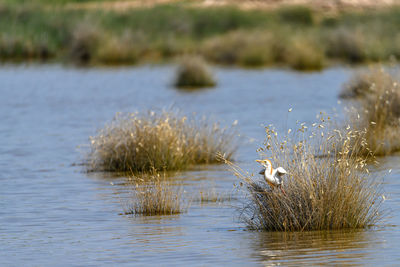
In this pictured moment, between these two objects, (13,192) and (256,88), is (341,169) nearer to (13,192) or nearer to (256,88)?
(13,192)

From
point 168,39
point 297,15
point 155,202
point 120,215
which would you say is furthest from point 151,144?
point 297,15

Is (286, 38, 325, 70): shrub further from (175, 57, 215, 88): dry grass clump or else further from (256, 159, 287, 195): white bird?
(256, 159, 287, 195): white bird

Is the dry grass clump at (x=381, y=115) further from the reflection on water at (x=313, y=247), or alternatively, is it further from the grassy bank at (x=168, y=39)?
the grassy bank at (x=168, y=39)

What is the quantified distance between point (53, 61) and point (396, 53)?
58.0 ft

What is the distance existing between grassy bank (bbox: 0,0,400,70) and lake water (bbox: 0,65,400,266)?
16741mm

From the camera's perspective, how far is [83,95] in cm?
3181

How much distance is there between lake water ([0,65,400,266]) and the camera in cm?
911

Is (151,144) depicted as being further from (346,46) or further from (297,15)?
(297,15)

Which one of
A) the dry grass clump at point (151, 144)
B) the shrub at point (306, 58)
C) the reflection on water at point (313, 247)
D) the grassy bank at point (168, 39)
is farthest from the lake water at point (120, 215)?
the grassy bank at point (168, 39)

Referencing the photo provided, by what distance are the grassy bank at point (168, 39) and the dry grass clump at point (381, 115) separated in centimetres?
2331

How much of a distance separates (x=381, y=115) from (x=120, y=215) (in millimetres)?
6834

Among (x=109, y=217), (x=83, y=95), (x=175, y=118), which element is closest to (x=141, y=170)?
(x=175, y=118)

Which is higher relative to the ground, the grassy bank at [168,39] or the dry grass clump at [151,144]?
the grassy bank at [168,39]

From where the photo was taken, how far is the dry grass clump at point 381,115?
15974 mm
